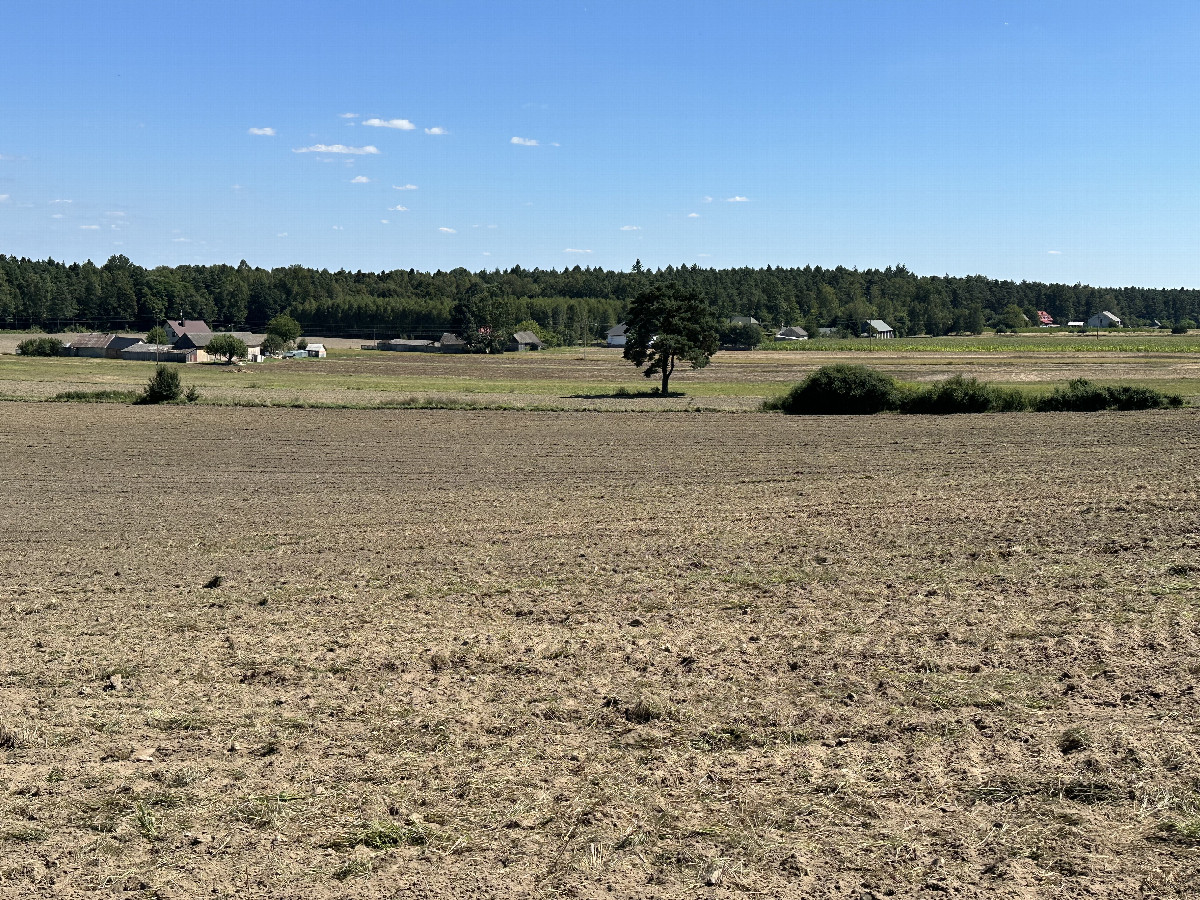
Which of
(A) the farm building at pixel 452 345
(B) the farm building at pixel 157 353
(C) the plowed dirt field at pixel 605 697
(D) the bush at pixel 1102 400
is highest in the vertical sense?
(A) the farm building at pixel 452 345

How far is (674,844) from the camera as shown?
334 inches

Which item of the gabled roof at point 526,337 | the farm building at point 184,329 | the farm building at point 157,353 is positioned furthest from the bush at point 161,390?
the gabled roof at point 526,337

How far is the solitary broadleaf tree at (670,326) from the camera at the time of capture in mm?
65312

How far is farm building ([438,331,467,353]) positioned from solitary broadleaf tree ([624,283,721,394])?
4016 inches

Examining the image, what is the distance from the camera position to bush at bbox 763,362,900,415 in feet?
174

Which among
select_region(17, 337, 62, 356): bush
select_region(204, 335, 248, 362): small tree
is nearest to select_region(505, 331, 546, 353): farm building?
select_region(204, 335, 248, 362): small tree

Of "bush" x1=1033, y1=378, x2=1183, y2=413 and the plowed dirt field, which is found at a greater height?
"bush" x1=1033, y1=378, x2=1183, y2=413

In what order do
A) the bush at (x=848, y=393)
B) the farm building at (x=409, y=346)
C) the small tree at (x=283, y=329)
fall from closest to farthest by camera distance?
the bush at (x=848, y=393)
the small tree at (x=283, y=329)
the farm building at (x=409, y=346)

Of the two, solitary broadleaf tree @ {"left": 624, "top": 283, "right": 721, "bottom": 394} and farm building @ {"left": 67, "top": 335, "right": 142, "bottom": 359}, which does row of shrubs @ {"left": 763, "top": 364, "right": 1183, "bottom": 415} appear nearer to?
solitary broadleaf tree @ {"left": 624, "top": 283, "right": 721, "bottom": 394}

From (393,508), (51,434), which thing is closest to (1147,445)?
(393,508)

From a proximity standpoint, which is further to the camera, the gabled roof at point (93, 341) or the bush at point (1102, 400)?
the gabled roof at point (93, 341)

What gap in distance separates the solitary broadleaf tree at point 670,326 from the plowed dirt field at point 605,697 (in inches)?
1568

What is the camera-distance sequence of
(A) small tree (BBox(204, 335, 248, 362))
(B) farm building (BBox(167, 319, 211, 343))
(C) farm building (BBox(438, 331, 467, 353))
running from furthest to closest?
(C) farm building (BBox(438, 331, 467, 353)) → (B) farm building (BBox(167, 319, 211, 343)) → (A) small tree (BBox(204, 335, 248, 362))

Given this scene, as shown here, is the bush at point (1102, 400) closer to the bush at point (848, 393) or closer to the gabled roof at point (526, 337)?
the bush at point (848, 393)
